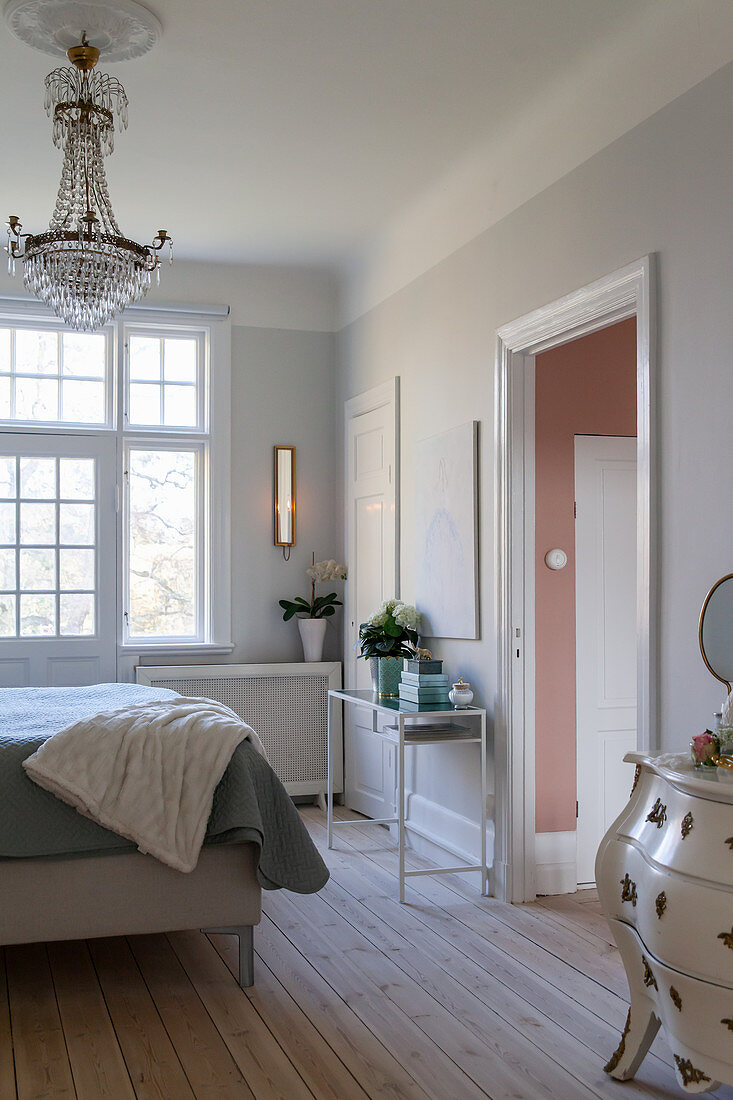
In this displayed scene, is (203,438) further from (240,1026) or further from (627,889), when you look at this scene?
(627,889)

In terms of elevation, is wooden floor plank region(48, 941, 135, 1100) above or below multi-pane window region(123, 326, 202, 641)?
below

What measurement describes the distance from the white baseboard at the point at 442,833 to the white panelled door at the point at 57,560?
1877mm

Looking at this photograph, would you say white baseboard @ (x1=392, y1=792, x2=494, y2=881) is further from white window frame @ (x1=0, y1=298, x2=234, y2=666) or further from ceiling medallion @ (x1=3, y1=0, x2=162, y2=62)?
ceiling medallion @ (x1=3, y1=0, x2=162, y2=62)

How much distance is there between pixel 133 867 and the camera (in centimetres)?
305

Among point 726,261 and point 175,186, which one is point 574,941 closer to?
point 726,261

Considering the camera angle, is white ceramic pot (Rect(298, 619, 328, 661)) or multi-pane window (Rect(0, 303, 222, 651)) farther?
white ceramic pot (Rect(298, 619, 328, 661))

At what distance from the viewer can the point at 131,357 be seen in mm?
5754

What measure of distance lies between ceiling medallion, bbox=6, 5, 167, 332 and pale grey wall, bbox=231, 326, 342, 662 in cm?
229

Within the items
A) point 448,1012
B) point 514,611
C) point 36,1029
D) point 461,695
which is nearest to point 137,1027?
point 36,1029

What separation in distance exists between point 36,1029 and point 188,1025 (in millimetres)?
418

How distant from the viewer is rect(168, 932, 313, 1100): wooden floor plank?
251cm

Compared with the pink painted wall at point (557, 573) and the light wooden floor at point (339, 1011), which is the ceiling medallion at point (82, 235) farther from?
the light wooden floor at point (339, 1011)

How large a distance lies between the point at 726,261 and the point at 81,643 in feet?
12.9

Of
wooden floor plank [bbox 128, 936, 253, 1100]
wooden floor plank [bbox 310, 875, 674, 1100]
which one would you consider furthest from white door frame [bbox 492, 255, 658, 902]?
wooden floor plank [bbox 128, 936, 253, 1100]
